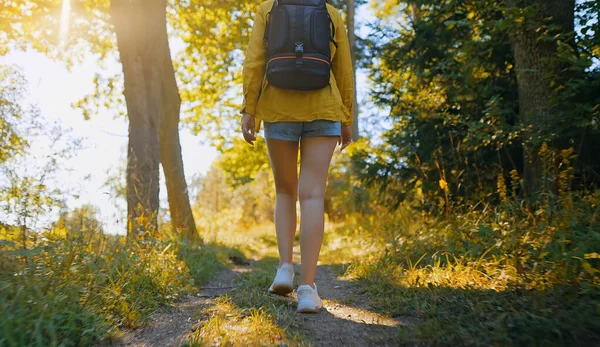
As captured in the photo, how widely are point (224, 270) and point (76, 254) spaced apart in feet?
10.3

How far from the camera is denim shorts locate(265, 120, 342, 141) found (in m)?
3.19

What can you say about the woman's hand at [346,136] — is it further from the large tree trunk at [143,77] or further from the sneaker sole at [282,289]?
the large tree trunk at [143,77]

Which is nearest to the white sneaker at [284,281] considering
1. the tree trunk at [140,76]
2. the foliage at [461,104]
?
the foliage at [461,104]

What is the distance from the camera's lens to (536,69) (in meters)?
5.60

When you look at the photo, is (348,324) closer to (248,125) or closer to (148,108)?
(248,125)

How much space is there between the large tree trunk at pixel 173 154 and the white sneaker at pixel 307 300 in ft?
16.6

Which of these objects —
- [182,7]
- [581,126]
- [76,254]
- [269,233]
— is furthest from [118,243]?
[269,233]

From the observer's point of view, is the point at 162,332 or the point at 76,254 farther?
the point at 76,254

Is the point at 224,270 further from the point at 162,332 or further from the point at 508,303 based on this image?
the point at 508,303

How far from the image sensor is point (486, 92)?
6.18 m

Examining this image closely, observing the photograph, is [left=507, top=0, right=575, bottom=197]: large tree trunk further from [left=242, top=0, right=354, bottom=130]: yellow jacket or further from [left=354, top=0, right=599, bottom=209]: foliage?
[left=242, top=0, right=354, bottom=130]: yellow jacket

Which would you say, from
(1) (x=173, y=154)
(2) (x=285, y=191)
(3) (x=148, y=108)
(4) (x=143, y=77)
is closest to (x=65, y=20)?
(1) (x=173, y=154)

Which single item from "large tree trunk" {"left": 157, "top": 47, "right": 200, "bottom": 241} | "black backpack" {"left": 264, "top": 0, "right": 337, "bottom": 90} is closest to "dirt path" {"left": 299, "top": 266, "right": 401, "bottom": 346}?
"black backpack" {"left": 264, "top": 0, "right": 337, "bottom": 90}

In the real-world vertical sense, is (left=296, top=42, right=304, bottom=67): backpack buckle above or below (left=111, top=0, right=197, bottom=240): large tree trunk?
below
